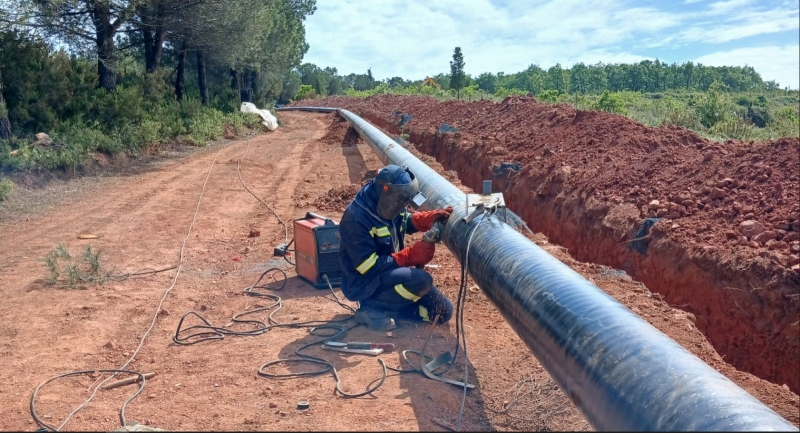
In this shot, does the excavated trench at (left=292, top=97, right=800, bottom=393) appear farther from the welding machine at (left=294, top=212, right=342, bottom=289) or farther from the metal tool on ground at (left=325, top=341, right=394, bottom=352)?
the welding machine at (left=294, top=212, right=342, bottom=289)

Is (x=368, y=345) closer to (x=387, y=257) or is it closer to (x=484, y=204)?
(x=387, y=257)

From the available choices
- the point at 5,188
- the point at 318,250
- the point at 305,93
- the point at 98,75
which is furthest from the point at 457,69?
the point at 305,93

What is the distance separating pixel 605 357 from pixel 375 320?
2708mm

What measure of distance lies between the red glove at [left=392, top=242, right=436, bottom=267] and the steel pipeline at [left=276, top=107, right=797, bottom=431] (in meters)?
0.74

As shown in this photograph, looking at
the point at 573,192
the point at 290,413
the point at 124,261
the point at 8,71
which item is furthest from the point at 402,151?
the point at 8,71

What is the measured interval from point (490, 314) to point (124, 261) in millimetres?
4728

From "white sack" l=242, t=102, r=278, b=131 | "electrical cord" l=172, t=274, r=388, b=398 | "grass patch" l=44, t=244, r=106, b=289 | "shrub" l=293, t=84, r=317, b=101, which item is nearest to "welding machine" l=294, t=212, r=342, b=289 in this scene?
"electrical cord" l=172, t=274, r=388, b=398

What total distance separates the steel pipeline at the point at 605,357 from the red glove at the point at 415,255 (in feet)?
2.42

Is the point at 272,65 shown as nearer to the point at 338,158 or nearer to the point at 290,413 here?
the point at 338,158

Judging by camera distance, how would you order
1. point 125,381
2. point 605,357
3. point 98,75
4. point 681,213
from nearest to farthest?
point 605,357 → point 125,381 → point 681,213 → point 98,75

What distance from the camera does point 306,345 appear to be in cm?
496

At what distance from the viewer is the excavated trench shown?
5660 millimetres

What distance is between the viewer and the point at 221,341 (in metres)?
5.22

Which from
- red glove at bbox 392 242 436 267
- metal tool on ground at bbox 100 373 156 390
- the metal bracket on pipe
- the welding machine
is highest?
the metal bracket on pipe
